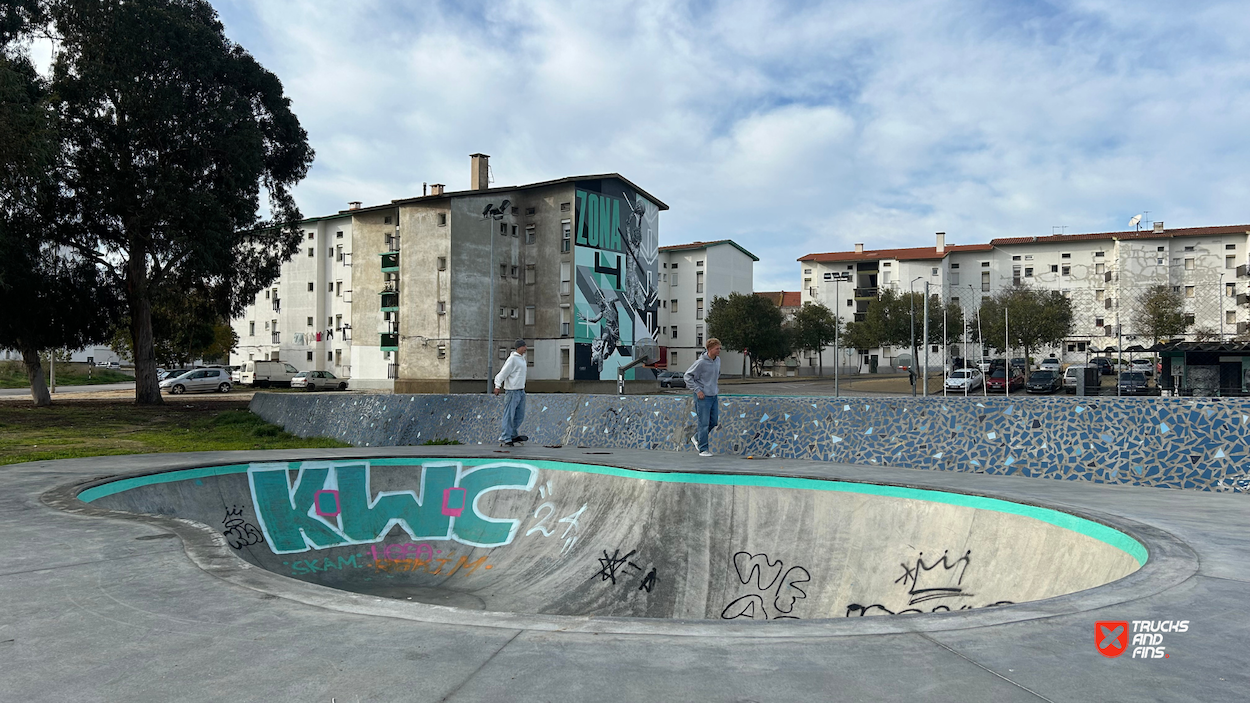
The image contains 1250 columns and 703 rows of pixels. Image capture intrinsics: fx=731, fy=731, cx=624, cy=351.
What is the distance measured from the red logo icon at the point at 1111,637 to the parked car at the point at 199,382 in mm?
52495

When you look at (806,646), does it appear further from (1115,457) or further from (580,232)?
(580,232)

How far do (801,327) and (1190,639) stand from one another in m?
77.6

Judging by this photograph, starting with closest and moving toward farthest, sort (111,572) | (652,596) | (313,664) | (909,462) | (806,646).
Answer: (313,664)
(806,646)
(111,572)
(652,596)
(909,462)

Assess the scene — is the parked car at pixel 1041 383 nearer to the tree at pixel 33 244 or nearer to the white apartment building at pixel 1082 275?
the white apartment building at pixel 1082 275

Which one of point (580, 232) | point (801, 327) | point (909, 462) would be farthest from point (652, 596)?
point (801, 327)

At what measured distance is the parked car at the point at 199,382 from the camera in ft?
153

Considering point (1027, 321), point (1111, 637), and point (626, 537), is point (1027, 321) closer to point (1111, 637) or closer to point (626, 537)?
point (626, 537)

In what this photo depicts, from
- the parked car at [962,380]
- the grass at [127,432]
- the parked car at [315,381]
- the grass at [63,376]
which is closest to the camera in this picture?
the grass at [127,432]

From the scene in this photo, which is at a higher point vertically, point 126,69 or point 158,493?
point 126,69

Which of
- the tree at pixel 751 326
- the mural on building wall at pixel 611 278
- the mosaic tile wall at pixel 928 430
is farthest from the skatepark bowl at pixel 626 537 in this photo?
the tree at pixel 751 326

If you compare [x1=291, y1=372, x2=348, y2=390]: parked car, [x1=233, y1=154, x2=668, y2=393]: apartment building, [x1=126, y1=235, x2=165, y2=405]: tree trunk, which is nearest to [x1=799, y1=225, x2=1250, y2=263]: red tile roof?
[x1=233, y1=154, x2=668, y2=393]: apartment building

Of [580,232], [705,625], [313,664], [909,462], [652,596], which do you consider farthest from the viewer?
[580,232]

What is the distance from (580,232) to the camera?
53188mm

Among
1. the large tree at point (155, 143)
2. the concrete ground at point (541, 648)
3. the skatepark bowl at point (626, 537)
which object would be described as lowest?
the skatepark bowl at point (626, 537)
